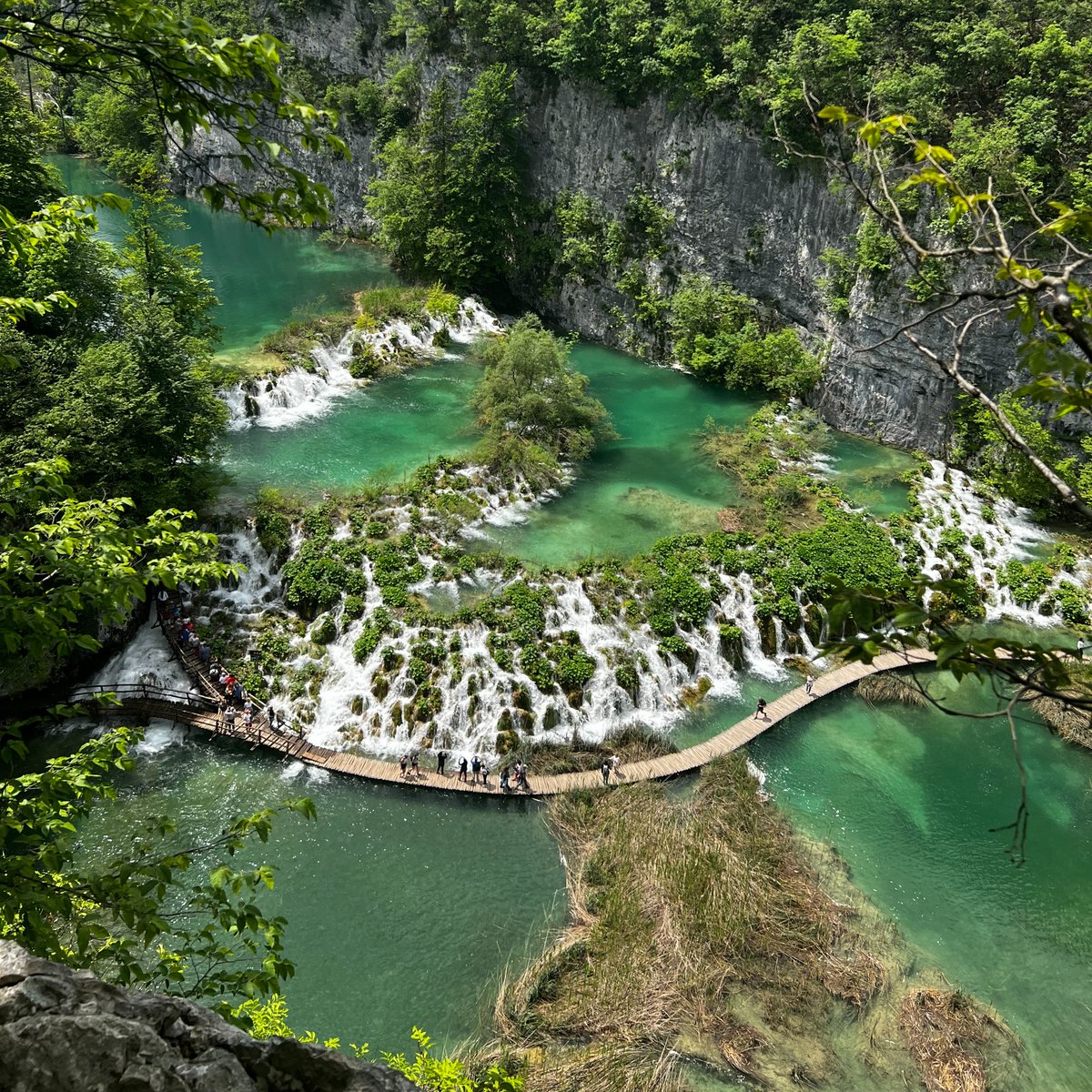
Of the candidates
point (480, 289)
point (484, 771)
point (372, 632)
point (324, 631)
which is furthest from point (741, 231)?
point (484, 771)

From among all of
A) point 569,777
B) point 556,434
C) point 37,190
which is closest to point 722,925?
point 569,777

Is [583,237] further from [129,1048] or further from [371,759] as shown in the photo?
[129,1048]

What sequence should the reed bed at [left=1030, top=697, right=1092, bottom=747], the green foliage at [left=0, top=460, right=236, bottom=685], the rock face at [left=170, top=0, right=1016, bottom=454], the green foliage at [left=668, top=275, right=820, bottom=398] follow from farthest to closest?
the green foliage at [left=668, top=275, right=820, bottom=398]
the rock face at [left=170, top=0, right=1016, bottom=454]
the reed bed at [left=1030, top=697, right=1092, bottom=747]
the green foliage at [left=0, top=460, right=236, bottom=685]

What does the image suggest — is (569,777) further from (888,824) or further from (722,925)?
(888,824)

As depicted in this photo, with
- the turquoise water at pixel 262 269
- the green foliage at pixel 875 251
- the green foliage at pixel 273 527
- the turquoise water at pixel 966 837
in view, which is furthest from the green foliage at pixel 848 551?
the turquoise water at pixel 262 269

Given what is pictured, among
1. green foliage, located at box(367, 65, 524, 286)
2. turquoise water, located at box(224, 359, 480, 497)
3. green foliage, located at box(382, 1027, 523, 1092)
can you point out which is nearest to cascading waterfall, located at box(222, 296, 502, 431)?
turquoise water, located at box(224, 359, 480, 497)

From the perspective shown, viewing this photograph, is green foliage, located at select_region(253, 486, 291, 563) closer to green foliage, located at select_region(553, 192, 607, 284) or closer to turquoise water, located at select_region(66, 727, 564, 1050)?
turquoise water, located at select_region(66, 727, 564, 1050)
